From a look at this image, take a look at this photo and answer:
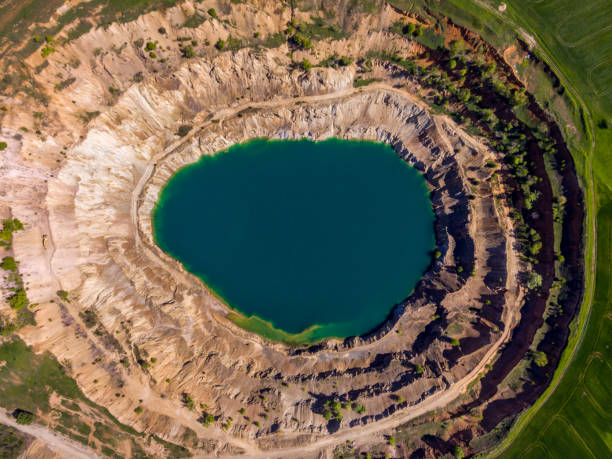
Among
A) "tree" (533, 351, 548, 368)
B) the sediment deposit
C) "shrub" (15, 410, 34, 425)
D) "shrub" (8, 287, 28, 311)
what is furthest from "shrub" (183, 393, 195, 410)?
"tree" (533, 351, 548, 368)

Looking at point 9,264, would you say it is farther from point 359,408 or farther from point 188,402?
point 359,408

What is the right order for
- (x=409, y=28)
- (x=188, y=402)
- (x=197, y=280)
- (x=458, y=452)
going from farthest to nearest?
(x=197, y=280)
(x=409, y=28)
(x=188, y=402)
(x=458, y=452)

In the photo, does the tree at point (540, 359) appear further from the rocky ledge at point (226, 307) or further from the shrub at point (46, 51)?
the shrub at point (46, 51)

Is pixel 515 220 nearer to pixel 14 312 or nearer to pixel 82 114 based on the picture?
pixel 82 114

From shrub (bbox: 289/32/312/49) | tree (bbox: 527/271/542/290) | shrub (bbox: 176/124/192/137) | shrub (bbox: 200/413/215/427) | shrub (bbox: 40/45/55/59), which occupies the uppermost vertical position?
shrub (bbox: 289/32/312/49)

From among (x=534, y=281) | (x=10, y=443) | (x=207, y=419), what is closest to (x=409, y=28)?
(x=534, y=281)

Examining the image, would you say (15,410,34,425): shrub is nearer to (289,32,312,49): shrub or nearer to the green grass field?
(289,32,312,49): shrub
